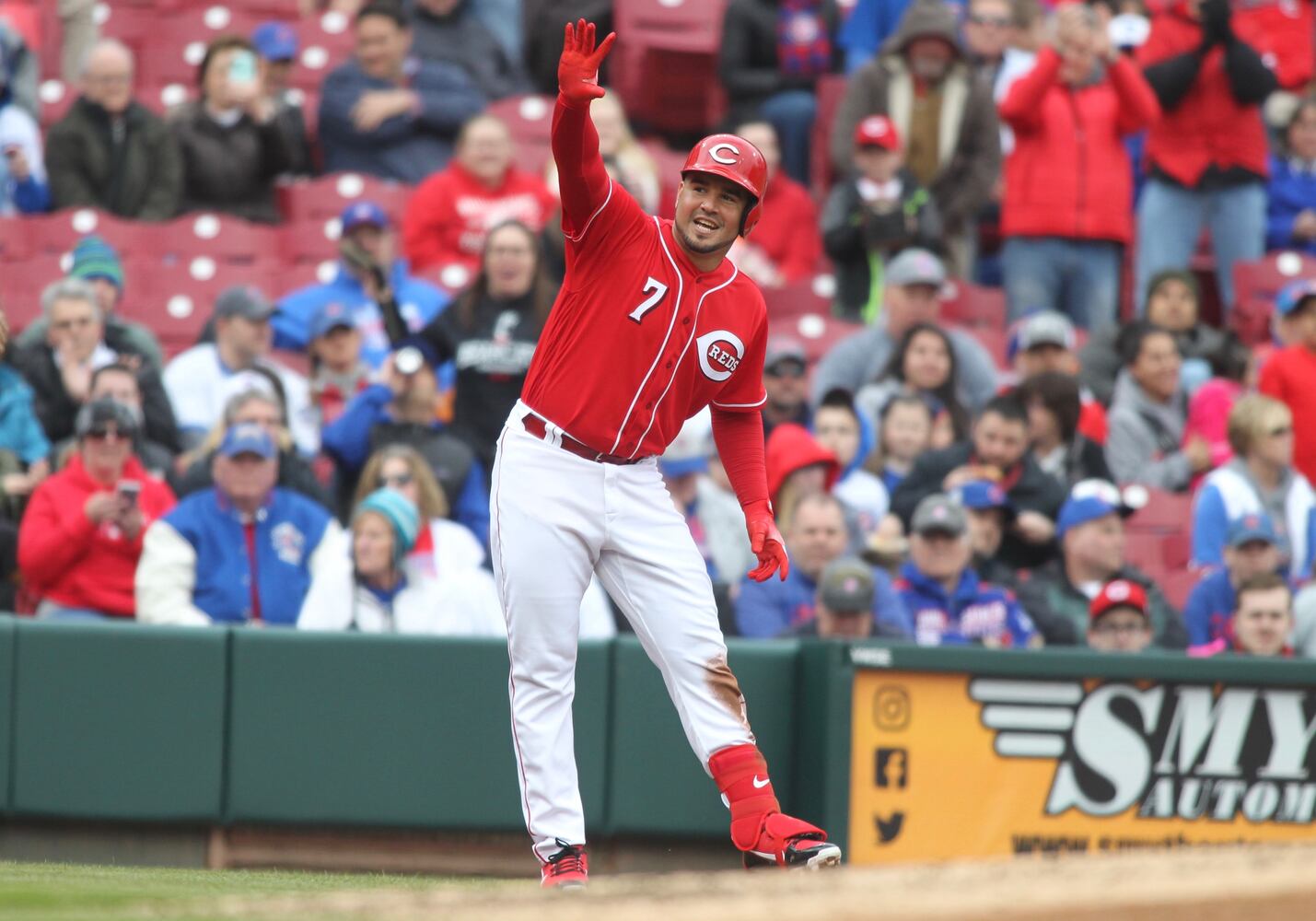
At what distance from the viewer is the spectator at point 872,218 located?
1122 cm

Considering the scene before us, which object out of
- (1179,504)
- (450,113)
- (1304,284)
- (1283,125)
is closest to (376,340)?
(450,113)

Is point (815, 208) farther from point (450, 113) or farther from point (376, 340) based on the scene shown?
point (376, 340)

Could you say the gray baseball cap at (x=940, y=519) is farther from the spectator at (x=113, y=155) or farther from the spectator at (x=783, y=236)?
the spectator at (x=113, y=155)

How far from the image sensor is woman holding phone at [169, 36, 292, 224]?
11.3 m

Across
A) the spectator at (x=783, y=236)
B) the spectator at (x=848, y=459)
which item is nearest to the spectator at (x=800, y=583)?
the spectator at (x=848, y=459)

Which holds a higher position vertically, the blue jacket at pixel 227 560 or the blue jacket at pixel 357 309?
the blue jacket at pixel 357 309

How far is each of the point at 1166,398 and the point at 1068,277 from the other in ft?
4.07

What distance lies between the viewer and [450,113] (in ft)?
39.2

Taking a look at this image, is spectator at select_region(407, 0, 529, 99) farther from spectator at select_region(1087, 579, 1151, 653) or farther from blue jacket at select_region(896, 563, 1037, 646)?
spectator at select_region(1087, 579, 1151, 653)

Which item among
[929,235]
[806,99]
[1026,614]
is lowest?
[1026,614]

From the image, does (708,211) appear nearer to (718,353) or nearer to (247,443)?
(718,353)

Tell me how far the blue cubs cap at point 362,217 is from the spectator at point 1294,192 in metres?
5.71

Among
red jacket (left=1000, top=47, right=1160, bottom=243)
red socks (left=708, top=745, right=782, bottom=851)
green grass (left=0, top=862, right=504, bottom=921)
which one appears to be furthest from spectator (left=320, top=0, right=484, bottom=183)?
red socks (left=708, top=745, right=782, bottom=851)

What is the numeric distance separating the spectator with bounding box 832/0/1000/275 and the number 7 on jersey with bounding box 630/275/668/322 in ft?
20.6
